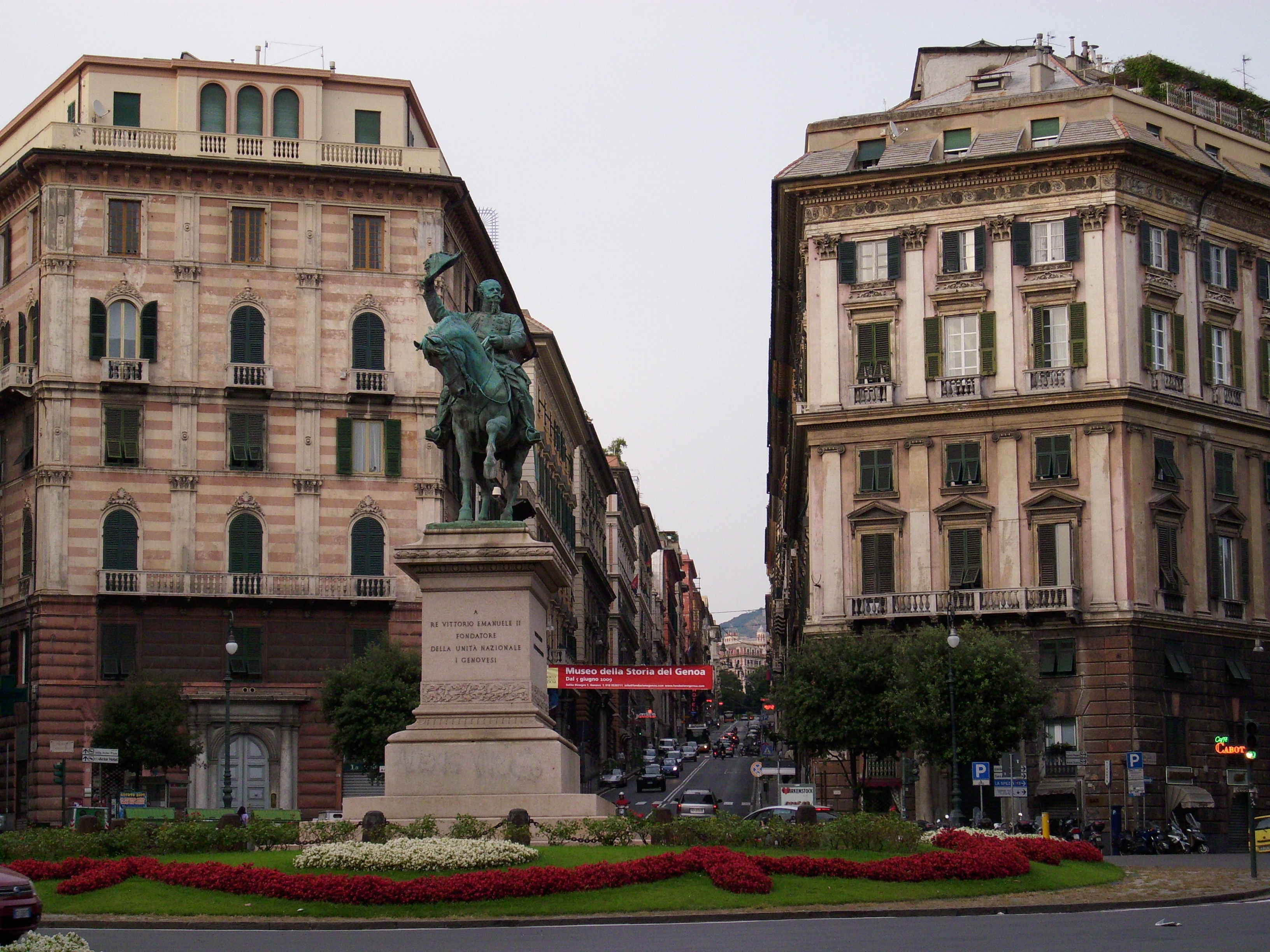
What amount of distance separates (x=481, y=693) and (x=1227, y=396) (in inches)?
1852

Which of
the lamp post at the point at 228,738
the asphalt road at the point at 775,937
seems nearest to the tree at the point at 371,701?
the lamp post at the point at 228,738

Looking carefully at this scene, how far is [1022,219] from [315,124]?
26.9 metres

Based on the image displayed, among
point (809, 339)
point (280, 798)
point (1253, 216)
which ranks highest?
point (1253, 216)

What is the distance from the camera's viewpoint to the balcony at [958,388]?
67.8 metres

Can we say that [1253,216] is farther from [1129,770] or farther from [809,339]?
[1129,770]

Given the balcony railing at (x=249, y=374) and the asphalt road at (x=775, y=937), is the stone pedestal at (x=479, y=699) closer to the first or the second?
the asphalt road at (x=775, y=937)

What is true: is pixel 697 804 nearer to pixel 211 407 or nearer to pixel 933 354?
pixel 933 354

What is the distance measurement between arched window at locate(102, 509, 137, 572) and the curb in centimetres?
4072

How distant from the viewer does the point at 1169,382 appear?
222 ft

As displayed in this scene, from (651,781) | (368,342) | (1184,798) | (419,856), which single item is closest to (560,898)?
(419,856)

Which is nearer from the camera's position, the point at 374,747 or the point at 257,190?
the point at 374,747

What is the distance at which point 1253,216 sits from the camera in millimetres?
72750

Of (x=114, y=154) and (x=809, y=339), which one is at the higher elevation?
(x=114, y=154)

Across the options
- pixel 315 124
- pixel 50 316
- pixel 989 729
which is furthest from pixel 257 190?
pixel 989 729
